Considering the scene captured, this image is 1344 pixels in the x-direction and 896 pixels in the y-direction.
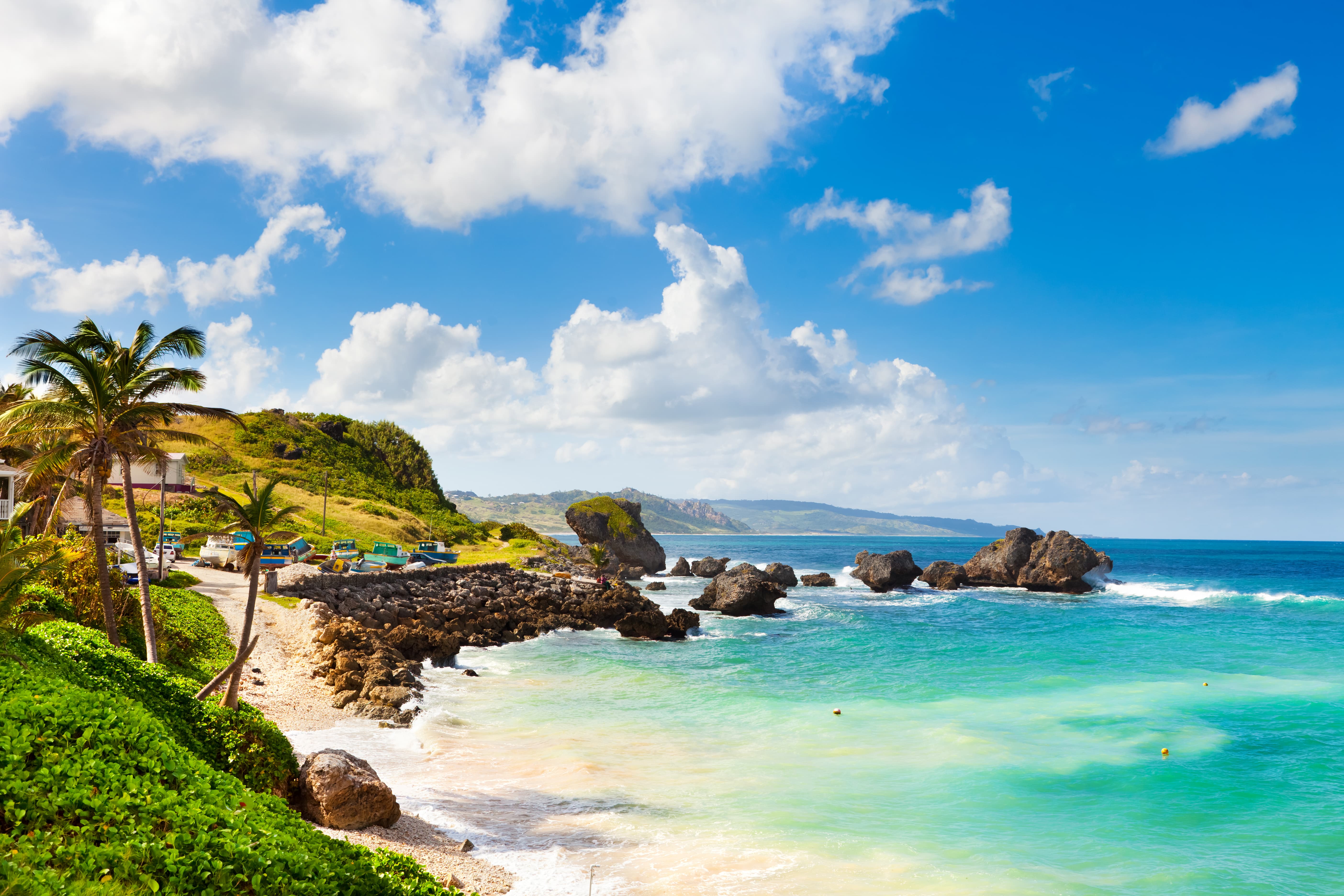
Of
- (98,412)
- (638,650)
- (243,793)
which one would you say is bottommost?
(638,650)

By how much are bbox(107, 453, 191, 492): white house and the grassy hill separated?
202 centimetres

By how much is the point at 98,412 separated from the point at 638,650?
29.8 metres

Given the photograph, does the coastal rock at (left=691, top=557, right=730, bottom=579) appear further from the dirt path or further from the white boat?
the dirt path

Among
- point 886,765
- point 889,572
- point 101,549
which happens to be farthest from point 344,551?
point 889,572

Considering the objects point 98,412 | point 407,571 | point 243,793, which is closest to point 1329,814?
point 243,793

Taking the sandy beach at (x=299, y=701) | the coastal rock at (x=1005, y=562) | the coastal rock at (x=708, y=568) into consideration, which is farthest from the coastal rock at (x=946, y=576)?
the sandy beach at (x=299, y=701)

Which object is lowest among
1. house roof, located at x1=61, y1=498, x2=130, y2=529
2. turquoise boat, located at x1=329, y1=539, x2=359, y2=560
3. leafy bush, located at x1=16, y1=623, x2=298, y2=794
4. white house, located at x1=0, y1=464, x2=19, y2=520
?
turquoise boat, located at x1=329, y1=539, x2=359, y2=560

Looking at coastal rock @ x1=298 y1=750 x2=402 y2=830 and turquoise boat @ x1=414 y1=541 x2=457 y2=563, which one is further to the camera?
turquoise boat @ x1=414 y1=541 x2=457 y2=563

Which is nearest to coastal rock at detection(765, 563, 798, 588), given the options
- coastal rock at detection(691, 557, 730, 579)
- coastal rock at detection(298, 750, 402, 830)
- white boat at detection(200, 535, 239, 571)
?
coastal rock at detection(691, 557, 730, 579)

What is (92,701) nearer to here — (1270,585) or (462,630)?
(462,630)

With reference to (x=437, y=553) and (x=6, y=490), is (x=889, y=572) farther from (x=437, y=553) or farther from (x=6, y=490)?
(x=6, y=490)

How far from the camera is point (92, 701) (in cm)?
966

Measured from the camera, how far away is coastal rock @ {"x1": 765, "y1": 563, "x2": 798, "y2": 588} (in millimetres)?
75812

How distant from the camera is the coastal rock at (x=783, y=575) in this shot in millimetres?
75812
